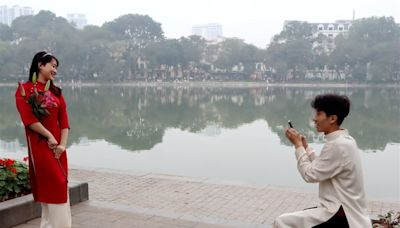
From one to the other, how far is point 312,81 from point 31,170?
54311 millimetres

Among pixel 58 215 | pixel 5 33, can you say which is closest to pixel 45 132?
pixel 58 215

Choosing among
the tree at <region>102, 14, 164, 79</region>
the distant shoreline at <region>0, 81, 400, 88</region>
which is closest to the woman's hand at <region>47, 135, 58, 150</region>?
the distant shoreline at <region>0, 81, 400, 88</region>

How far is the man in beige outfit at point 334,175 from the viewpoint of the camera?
1.93 meters

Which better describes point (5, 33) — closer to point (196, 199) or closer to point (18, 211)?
point (196, 199)

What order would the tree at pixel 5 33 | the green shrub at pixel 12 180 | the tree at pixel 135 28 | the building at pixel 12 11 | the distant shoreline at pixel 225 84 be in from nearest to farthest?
1. the green shrub at pixel 12 180
2. the distant shoreline at pixel 225 84
3. the tree at pixel 5 33
4. the tree at pixel 135 28
5. the building at pixel 12 11

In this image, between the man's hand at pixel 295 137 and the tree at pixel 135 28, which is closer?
the man's hand at pixel 295 137

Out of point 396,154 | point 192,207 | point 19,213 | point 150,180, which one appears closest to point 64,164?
point 19,213

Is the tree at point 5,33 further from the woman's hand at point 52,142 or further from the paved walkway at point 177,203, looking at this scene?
the woman's hand at point 52,142

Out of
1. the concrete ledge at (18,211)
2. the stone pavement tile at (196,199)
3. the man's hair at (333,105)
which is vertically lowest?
the stone pavement tile at (196,199)

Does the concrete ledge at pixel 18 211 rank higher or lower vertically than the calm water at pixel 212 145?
higher

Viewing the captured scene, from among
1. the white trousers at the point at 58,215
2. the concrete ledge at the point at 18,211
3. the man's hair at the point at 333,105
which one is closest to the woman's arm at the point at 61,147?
the white trousers at the point at 58,215

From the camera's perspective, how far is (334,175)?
76.5 inches

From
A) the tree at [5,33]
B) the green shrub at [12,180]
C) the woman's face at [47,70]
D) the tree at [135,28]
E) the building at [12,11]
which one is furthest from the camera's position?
the building at [12,11]

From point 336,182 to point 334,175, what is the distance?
48mm
